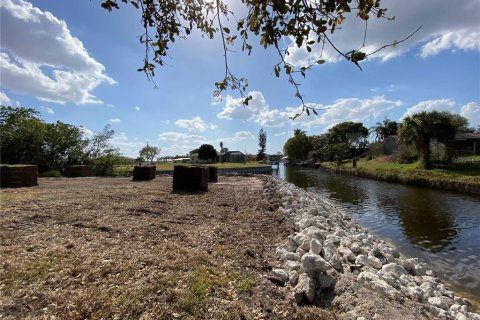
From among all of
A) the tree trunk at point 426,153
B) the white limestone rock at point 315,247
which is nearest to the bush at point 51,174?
the white limestone rock at point 315,247

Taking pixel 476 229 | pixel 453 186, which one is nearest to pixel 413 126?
pixel 453 186

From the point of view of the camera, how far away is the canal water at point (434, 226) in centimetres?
723

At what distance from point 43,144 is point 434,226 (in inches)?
866

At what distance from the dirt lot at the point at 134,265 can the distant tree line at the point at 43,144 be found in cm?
1412

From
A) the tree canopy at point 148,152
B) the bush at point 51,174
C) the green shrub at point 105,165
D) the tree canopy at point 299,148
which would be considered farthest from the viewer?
the tree canopy at point 299,148

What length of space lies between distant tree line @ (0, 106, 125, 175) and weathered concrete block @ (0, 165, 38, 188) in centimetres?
879

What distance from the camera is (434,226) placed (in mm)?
11477

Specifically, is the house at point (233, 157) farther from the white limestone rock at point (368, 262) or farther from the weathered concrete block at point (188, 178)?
the white limestone rock at point (368, 262)

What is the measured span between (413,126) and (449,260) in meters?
26.0

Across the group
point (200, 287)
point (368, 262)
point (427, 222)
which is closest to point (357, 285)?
point (368, 262)

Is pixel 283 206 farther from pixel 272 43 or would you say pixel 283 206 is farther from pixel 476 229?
pixel 272 43

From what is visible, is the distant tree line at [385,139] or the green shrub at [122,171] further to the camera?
the distant tree line at [385,139]

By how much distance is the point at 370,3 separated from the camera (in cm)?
196

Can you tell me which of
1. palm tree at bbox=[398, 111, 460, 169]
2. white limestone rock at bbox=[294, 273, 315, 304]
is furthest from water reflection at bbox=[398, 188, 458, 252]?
palm tree at bbox=[398, 111, 460, 169]
